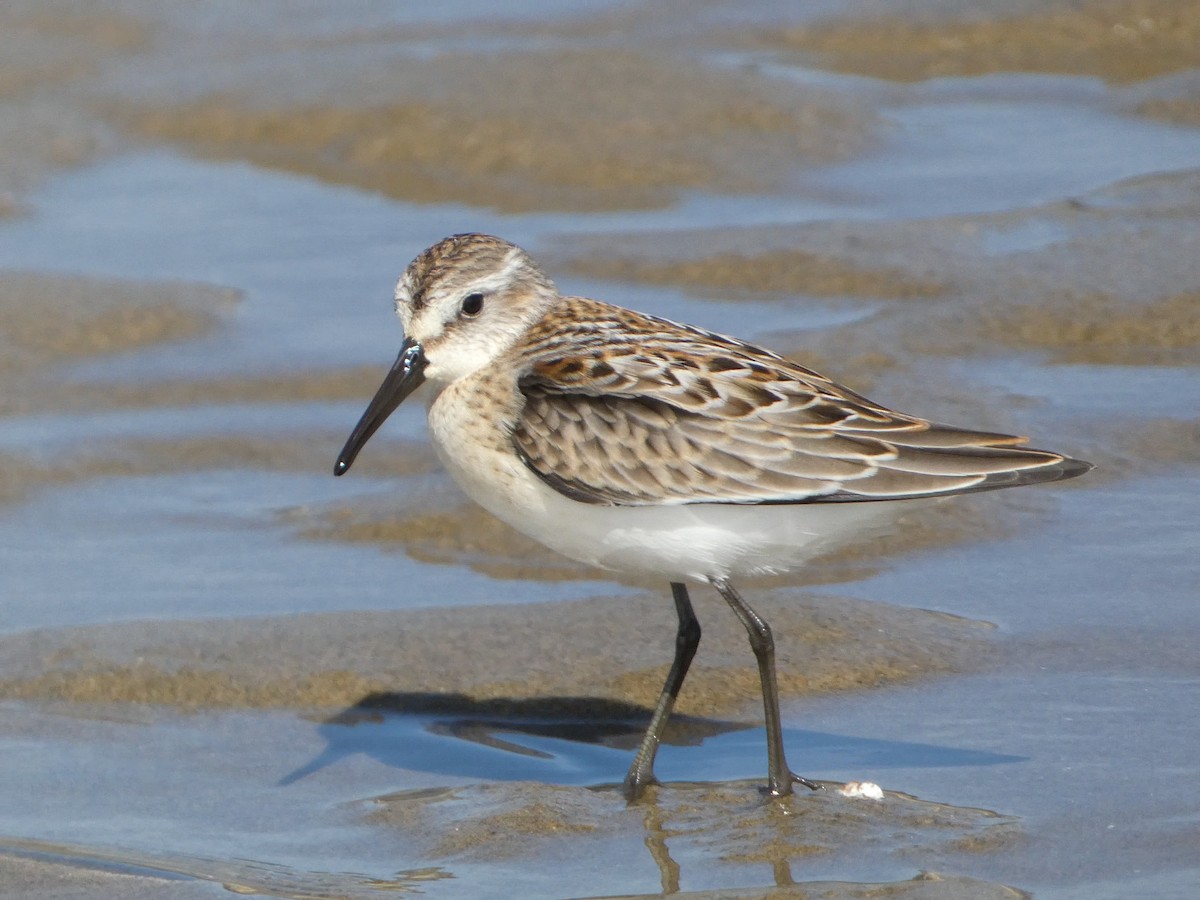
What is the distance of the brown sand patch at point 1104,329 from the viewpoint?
32.1ft

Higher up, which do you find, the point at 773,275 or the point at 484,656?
the point at 773,275

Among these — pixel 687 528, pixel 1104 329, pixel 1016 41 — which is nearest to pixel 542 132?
pixel 1016 41

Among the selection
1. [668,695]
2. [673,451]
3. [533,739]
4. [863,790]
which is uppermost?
[673,451]

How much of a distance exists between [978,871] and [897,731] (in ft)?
3.80

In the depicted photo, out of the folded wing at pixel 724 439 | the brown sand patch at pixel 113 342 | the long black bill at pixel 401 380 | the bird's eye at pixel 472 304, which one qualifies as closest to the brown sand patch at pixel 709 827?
the folded wing at pixel 724 439

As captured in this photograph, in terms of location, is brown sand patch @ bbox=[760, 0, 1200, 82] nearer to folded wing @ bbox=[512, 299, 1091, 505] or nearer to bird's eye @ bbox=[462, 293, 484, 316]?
bird's eye @ bbox=[462, 293, 484, 316]

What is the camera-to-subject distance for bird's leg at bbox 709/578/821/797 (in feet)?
20.6

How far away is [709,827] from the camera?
20.1ft

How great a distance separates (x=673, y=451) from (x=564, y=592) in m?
1.85

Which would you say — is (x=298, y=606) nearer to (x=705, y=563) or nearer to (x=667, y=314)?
(x=705, y=563)

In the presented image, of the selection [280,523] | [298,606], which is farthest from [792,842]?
[280,523]

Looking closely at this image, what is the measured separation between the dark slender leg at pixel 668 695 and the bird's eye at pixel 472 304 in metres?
1.17

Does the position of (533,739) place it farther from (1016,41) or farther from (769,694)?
(1016,41)

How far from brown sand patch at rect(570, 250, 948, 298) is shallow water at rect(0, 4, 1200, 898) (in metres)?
0.13
